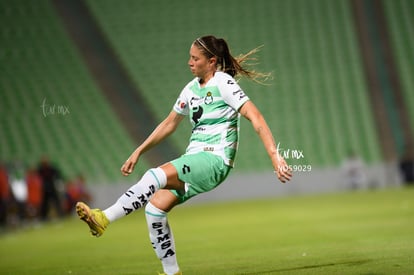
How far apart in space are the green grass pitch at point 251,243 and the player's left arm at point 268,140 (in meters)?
1.60

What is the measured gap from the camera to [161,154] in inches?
716

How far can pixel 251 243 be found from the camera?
10742mm

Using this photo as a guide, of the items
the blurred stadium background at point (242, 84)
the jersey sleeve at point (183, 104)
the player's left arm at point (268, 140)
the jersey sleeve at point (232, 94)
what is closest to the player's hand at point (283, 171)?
the player's left arm at point (268, 140)

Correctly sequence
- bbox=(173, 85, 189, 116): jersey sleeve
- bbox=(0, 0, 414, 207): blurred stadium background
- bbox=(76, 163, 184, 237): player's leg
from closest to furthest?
bbox=(76, 163, 184, 237): player's leg, bbox=(173, 85, 189, 116): jersey sleeve, bbox=(0, 0, 414, 207): blurred stadium background

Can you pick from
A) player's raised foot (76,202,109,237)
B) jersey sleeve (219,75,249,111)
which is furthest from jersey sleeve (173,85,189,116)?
player's raised foot (76,202,109,237)

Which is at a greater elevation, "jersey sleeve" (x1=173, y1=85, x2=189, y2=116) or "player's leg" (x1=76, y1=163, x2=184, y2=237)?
"jersey sleeve" (x1=173, y1=85, x2=189, y2=116)

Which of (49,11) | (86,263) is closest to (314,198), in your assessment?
(49,11)

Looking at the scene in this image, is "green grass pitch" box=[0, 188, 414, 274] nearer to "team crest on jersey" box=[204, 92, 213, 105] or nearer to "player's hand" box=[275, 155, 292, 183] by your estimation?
"player's hand" box=[275, 155, 292, 183]

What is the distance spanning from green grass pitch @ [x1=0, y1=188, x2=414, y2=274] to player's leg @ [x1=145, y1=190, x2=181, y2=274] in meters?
0.92

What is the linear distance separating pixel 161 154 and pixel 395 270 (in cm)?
1179

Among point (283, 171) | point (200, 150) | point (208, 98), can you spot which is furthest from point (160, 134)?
point (283, 171)

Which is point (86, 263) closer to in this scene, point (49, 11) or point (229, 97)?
point (229, 97)

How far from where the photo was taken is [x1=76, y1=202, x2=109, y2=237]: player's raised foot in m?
6.06

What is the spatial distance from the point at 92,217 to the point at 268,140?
156cm
